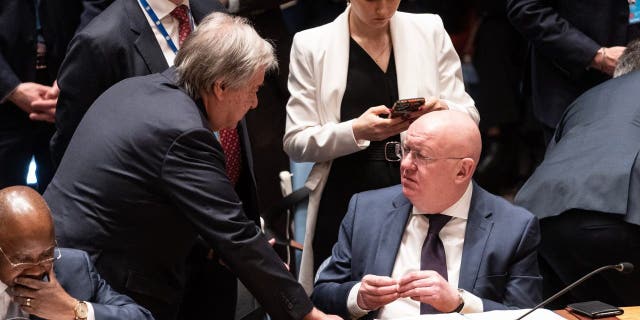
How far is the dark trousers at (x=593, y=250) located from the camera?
3.77m

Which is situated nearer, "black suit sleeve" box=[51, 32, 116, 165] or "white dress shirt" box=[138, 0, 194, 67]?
"black suit sleeve" box=[51, 32, 116, 165]

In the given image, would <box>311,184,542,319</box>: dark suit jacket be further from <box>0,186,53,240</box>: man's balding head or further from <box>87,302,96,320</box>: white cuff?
<box>0,186,53,240</box>: man's balding head

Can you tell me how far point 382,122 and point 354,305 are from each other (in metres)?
0.74

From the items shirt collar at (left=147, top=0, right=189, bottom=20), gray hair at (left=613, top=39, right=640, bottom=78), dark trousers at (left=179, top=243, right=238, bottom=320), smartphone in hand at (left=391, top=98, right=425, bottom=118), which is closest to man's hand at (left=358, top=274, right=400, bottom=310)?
smartphone in hand at (left=391, top=98, right=425, bottom=118)

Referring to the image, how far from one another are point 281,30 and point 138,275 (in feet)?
6.25

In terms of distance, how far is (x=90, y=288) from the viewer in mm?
2924

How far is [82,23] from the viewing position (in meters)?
4.41

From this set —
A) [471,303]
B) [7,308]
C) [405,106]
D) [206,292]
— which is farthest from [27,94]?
[471,303]

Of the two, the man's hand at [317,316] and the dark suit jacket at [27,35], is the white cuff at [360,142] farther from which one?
the dark suit jacket at [27,35]

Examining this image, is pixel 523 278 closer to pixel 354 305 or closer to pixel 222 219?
pixel 354 305

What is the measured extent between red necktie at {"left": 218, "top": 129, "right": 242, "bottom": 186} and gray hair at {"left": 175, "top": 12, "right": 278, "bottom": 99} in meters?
0.52

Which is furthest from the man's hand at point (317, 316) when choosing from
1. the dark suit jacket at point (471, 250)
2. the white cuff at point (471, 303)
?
the white cuff at point (471, 303)

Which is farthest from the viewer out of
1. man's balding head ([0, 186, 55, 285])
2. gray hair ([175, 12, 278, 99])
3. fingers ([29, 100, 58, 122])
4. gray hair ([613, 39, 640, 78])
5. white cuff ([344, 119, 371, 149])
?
fingers ([29, 100, 58, 122])

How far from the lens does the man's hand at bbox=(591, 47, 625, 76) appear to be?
450 cm
